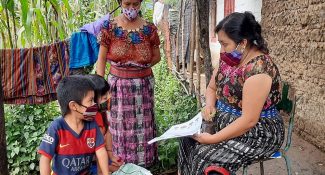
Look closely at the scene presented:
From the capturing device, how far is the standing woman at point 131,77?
8.96 ft

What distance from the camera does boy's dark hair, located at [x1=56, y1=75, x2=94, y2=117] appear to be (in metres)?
1.79

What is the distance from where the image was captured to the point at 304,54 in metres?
4.30

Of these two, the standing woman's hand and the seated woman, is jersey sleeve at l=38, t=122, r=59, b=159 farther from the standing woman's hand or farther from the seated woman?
the standing woman's hand

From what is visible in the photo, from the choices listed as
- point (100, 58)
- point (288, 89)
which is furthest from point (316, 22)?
point (100, 58)

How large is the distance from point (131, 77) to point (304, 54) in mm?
2449

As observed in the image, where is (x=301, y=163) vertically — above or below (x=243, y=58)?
below

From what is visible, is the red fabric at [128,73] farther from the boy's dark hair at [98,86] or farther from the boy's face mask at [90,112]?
the boy's face mask at [90,112]

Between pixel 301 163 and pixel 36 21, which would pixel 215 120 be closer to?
pixel 301 163

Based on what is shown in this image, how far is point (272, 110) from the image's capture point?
2.17m

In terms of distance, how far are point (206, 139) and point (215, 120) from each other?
0.98 feet

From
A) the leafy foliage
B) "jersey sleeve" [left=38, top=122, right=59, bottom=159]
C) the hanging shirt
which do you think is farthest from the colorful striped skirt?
"jersey sleeve" [left=38, top=122, right=59, bottom=159]

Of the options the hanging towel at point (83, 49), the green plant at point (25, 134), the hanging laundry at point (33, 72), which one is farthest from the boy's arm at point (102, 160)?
the green plant at point (25, 134)

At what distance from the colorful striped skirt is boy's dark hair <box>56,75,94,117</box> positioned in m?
1.01

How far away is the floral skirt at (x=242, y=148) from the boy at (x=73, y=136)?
58 cm
